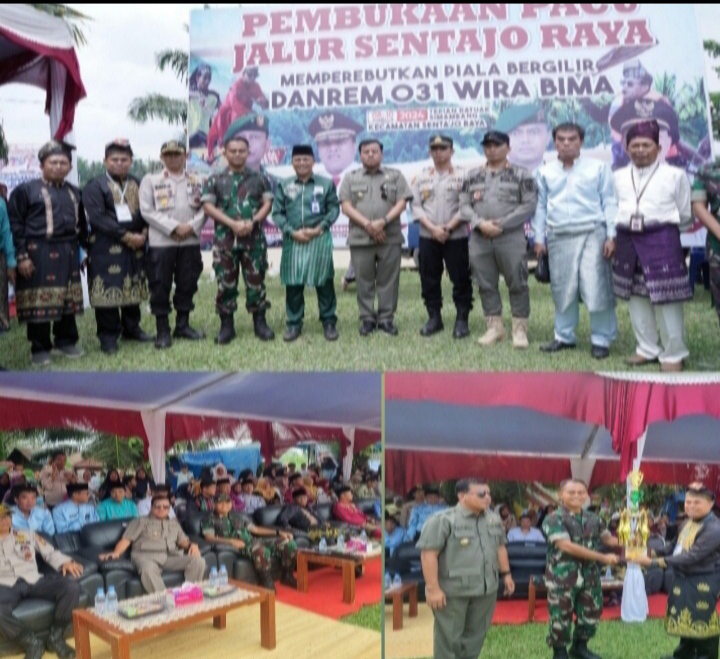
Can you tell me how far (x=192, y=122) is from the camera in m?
3.13

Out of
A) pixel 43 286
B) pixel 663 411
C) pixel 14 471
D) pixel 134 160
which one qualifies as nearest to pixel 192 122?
pixel 134 160

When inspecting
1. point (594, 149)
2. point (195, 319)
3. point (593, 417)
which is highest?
point (594, 149)

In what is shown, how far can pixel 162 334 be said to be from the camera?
325 cm

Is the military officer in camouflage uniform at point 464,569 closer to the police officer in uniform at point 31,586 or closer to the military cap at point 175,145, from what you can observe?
the police officer in uniform at point 31,586

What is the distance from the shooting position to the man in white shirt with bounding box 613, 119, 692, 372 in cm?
301

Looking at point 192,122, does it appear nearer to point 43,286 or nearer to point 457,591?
point 43,286

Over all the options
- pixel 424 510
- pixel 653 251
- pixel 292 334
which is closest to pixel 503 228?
pixel 653 251

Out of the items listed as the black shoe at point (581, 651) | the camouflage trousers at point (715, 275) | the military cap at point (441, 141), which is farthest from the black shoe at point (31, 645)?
the camouflage trousers at point (715, 275)

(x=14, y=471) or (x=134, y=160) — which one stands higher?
(x=134, y=160)

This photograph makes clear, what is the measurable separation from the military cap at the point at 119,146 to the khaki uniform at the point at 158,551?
1.62 m

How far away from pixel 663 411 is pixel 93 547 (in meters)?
2.52

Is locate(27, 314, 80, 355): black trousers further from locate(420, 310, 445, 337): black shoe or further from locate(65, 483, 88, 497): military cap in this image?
locate(420, 310, 445, 337): black shoe

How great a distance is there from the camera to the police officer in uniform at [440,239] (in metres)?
3.13

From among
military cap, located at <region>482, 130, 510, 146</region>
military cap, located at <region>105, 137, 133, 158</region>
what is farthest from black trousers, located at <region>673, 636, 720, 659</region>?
military cap, located at <region>105, 137, 133, 158</region>
